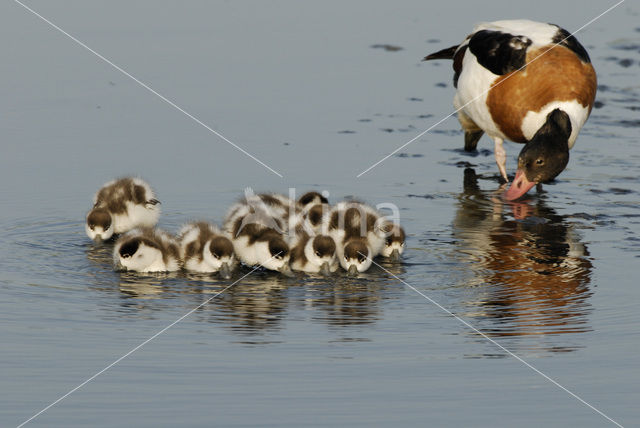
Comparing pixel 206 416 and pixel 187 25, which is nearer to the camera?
pixel 206 416

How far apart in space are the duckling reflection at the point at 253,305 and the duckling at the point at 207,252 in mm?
158

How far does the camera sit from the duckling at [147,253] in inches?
260

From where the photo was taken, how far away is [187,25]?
12.9 meters

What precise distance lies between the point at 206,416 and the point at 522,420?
132 centimetres

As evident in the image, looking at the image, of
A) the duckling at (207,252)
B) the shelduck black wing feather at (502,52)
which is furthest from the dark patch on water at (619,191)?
the duckling at (207,252)

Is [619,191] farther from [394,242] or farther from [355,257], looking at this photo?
[355,257]

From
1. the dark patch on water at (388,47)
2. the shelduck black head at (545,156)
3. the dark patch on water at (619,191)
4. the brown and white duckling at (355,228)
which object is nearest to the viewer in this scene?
the brown and white duckling at (355,228)

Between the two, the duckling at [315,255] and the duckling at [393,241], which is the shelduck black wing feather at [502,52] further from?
the duckling at [315,255]

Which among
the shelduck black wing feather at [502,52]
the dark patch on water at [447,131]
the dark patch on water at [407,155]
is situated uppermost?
the shelduck black wing feather at [502,52]

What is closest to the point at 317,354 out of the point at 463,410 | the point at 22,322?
the point at 463,410

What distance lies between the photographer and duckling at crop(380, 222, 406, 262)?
704 centimetres

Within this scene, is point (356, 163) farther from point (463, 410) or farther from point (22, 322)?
point (463, 410)

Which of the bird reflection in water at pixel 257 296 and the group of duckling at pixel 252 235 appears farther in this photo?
the group of duckling at pixel 252 235

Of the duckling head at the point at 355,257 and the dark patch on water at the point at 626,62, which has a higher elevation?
the dark patch on water at the point at 626,62
